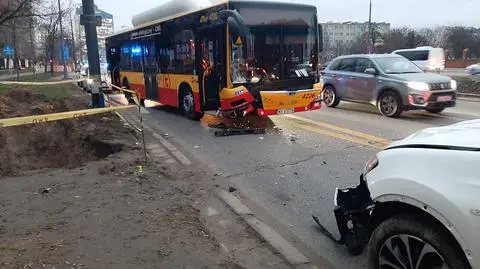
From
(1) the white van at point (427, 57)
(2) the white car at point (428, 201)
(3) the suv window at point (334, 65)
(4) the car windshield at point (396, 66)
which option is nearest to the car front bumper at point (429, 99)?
(4) the car windshield at point (396, 66)

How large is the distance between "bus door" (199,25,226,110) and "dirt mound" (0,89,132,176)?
2.33 m

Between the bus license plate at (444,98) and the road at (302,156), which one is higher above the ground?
the bus license plate at (444,98)

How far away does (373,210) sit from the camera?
3375 mm

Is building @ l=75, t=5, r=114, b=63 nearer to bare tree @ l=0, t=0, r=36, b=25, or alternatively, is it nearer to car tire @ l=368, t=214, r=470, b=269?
bare tree @ l=0, t=0, r=36, b=25

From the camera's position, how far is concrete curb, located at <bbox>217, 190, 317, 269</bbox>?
4035 mm

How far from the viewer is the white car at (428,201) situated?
2.59m

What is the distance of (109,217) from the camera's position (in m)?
A: 4.93

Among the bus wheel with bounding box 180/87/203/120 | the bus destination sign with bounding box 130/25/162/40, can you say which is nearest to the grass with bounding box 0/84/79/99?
the bus destination sign with bounding box 130/25/162/40

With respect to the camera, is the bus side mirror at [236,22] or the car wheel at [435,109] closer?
the bus side mirror at [236,22]

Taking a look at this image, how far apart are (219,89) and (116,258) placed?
7.46 m

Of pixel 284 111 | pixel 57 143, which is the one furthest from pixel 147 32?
pixel 284 111

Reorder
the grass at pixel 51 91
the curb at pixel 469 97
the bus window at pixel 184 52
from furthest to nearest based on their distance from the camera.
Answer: the grass at pixel 51 91
the curb at pixel 469 97
the bus window at pixel 184 52

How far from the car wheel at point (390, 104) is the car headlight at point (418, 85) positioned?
516 millimetres

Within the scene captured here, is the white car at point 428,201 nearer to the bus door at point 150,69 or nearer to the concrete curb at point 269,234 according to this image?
the concrete curb at point 269,234
